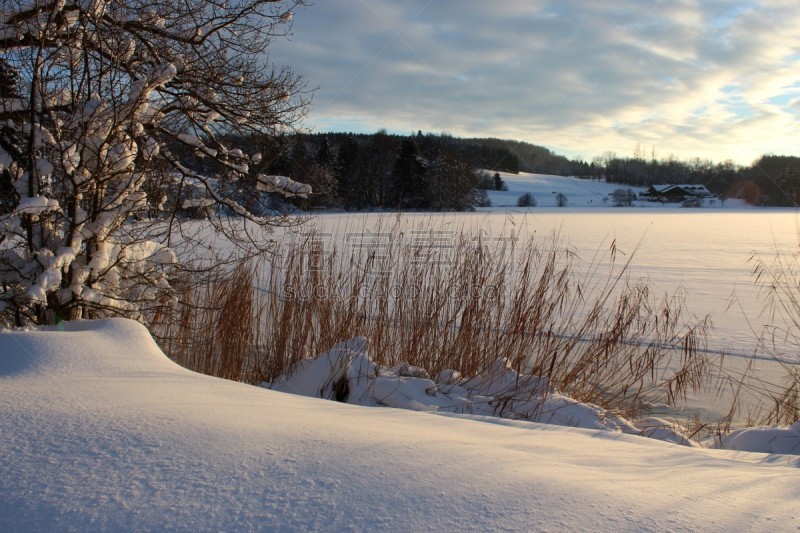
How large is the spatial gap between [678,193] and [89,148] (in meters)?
61.3

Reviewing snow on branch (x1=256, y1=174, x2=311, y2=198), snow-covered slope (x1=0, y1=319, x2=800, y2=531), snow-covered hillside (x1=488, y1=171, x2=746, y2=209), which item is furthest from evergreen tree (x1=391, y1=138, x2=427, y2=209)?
snow-covered hillside (x1=488, y1=171, x2=746, y2=209)

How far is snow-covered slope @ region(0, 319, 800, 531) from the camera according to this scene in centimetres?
104

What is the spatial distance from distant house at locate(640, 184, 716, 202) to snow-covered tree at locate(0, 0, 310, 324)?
183 feet

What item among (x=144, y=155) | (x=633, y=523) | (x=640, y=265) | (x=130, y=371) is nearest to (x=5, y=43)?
(x=144, y=155)

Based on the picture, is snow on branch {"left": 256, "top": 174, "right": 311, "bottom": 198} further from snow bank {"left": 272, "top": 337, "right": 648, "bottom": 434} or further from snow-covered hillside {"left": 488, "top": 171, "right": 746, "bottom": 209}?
snow-covered hillside {"left": 488, "top": 171, "right": 746, "bottom": 209}

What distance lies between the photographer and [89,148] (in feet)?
10.3

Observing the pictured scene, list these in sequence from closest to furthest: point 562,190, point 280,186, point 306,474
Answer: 1. point 306,474
2. point 280,186
3. point 562,190

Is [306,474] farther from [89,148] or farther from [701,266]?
[701,266]

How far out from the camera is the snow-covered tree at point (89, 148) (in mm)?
3094

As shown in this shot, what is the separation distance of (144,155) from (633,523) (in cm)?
347

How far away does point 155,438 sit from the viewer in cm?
131

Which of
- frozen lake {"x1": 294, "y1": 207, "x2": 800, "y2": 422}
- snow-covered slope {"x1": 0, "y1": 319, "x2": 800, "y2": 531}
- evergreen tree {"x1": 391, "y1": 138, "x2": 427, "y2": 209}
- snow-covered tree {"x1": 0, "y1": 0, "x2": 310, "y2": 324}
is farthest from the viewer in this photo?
evergreen tree {"x1": 391, "y1": 138, "x2": 427, "y2": 209}

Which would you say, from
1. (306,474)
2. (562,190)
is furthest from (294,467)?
(562,190)

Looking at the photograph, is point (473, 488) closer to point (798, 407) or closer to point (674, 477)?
point (674, 477)
